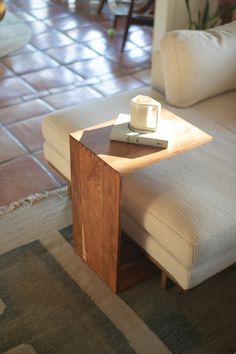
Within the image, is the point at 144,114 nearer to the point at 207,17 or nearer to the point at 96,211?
the point at 96,211

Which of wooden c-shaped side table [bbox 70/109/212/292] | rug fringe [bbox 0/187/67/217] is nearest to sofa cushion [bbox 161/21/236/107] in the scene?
wooden c-shaped side table [bbox 70/109/212/292]

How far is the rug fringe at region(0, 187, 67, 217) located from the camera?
6.92 feet

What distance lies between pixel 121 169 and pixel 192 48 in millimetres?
851

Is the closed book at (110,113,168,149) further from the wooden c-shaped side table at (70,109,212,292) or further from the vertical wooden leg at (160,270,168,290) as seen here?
the vertical wooden leg at (160,270,168,290)

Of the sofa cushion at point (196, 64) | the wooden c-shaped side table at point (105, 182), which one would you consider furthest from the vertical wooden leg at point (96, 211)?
the sofa cushion at point (196, 64)

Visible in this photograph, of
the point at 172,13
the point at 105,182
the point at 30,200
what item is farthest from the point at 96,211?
the point at 172,13

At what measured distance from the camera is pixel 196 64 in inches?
80.0

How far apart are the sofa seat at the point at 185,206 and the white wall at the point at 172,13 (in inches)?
43.7

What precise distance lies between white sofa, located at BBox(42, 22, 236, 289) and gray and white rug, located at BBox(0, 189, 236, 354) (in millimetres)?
166

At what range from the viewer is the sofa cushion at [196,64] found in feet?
6.61

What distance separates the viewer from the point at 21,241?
1.96 metres

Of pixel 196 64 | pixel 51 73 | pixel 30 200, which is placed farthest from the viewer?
pixel 51 73

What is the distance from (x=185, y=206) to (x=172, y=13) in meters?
1.64

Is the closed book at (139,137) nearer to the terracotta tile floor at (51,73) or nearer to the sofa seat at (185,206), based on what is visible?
the sofa seat at (185,206)
